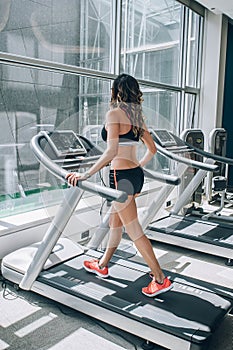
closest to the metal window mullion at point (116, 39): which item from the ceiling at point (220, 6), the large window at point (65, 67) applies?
the large window at point (65, 67)

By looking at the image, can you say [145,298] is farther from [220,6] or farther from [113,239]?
[220,6]

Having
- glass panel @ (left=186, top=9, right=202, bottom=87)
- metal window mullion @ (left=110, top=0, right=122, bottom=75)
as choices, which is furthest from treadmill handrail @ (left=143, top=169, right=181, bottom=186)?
glass panel @ (left=186, top=9, right=202, bottom=87)

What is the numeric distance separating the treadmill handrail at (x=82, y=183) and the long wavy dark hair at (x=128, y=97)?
49 cm

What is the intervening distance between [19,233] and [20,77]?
1608 millimetres

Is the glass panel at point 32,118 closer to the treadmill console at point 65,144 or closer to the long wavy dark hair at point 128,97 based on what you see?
the treadmill console at point 65,144

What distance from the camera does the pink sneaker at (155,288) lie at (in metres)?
2.57

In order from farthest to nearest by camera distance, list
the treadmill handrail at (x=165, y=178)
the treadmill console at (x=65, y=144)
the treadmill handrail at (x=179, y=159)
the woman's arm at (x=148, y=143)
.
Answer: the treadmill handrail at (x=179, y=159), the treadmill handrail at (x=165, y=178), the treadmill console at (x=65, y=144), the woman's arm at (x=148, y=143)

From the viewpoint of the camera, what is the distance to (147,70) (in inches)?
222

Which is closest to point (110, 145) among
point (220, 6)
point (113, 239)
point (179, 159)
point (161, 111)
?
point (113, 239)

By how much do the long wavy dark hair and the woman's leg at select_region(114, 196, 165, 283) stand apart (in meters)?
0.52

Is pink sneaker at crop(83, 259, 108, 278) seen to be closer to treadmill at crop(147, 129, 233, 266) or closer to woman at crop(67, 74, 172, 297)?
woman at crop(67, 74, 172, 297)

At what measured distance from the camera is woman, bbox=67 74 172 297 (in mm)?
2477

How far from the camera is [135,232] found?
2.58 metres

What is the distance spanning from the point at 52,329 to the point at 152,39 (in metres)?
4.64
